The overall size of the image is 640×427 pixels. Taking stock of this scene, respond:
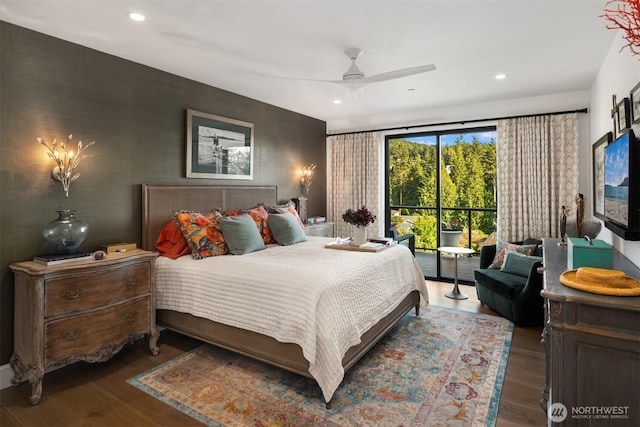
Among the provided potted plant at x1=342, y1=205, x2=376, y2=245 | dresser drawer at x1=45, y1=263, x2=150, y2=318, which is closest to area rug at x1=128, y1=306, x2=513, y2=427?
dresser drawer at x1=45, y1=263, x2=150, y2=318

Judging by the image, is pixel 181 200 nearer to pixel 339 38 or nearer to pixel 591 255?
pixel 339 38

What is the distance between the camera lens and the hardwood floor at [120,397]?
2.18m

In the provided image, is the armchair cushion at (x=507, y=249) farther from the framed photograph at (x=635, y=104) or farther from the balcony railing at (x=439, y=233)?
the framed photograph at (x=635, y=104)

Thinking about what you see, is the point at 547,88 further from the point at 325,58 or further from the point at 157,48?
the point at 157,48

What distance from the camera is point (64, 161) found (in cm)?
282

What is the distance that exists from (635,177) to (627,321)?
1033 mm

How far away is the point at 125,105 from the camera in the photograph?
10.8 ft

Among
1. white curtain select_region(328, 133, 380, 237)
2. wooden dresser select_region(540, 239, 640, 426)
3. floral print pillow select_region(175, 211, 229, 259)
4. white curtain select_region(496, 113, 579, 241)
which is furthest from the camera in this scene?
white curtain select_region(328, 133, 380, 237)

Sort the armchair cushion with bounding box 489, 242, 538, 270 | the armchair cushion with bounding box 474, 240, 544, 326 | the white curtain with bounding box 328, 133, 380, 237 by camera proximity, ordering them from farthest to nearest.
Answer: the white curtain with bounding box 328, 133, 380, 237, the armchair cushion with bounding box 489, 242, 538, 270, the armchair cushion with bounding box 474, 240, 544, 326

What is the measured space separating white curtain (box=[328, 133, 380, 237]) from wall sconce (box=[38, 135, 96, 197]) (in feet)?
13.1

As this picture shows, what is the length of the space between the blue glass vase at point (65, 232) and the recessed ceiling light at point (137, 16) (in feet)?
4.94

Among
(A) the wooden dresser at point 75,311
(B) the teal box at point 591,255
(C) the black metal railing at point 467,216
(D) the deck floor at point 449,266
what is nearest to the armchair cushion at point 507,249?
(C) the black metal railing at point 467,216

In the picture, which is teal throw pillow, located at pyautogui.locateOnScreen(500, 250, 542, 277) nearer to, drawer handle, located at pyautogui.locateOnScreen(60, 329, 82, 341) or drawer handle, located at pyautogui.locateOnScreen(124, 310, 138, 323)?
drawer handle, located at pyautogui.locateOnScreen(124, 310, 138, 323)

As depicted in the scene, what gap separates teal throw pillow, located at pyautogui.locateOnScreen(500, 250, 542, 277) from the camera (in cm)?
390
